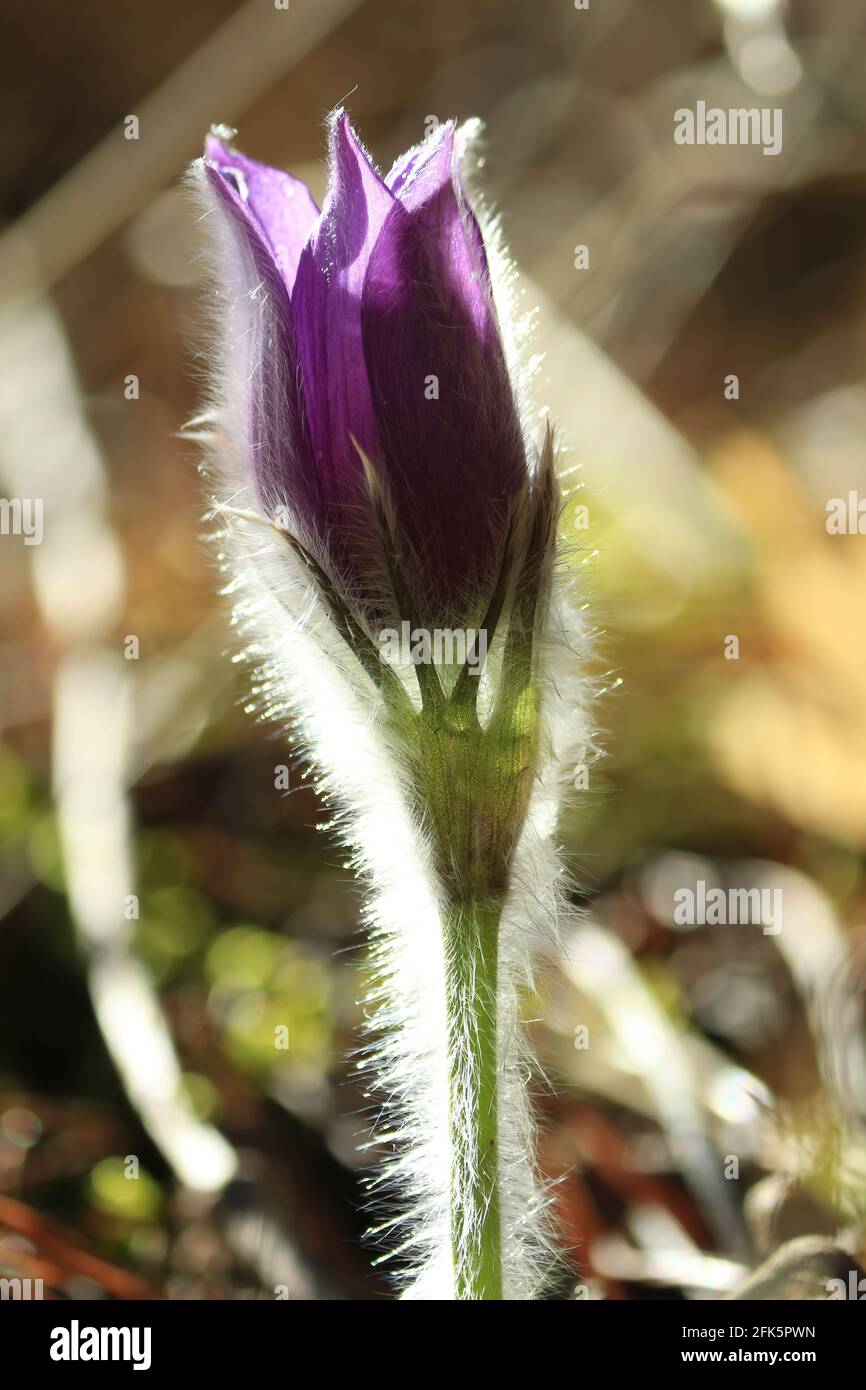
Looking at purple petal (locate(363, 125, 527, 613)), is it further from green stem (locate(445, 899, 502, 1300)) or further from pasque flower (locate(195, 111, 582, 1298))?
green stem (locate(445, 899, 502, 1300))

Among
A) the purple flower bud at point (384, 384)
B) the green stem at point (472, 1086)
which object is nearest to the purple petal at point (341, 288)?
the purple flower bud at point (384, 384)

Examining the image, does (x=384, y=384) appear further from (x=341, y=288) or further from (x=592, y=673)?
(x=592, y=673)

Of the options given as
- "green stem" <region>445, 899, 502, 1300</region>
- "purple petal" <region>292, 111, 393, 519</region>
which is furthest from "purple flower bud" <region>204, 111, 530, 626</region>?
"green stem" <region>445, 899, 502, 1300</region>

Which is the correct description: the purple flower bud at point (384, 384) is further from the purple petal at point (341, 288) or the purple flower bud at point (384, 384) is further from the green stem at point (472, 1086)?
the green stem at point (472, 1086)

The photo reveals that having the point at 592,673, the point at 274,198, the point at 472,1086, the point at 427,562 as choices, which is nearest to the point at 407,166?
the point at 274,198

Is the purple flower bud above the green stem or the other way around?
above

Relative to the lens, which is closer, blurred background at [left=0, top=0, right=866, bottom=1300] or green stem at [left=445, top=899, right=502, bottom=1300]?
green stem at [left=445, top=899, right=502, bottom=1300]

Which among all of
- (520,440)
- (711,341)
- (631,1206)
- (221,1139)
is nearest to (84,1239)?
(221,1139)

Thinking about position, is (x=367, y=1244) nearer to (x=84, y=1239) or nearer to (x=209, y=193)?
(x=84, y=1239)
